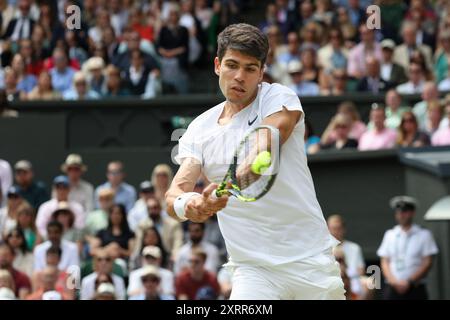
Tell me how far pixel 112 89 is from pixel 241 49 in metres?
9.86

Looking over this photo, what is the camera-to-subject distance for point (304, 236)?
5801 mm

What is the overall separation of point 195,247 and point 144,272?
1.14 metres

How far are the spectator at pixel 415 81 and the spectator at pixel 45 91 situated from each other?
4.37 m

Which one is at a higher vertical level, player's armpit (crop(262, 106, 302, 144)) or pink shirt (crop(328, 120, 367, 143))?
pink shirt (crop(328, 120, 367, 143))

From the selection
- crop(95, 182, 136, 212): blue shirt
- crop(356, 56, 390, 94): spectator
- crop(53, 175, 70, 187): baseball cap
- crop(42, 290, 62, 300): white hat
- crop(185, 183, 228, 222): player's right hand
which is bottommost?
crop(185, 183, 228, 222): player's right hand

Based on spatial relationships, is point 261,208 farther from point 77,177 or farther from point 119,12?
point 119,12

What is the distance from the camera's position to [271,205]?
18.9ft

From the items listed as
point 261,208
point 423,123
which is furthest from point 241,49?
point 423,123

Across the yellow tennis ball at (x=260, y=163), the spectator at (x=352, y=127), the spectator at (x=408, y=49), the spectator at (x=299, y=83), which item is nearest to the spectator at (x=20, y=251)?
the spectator at (x=352, y=127)

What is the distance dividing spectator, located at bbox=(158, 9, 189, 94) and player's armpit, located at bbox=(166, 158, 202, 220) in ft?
33.4

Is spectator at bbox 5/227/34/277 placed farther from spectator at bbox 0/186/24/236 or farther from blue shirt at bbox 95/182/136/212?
blue shirt at bbox 95/182/136/212

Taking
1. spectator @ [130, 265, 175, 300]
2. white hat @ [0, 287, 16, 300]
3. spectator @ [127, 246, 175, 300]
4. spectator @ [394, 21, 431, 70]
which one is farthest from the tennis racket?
spectator @ [394, 21, 431, 70]

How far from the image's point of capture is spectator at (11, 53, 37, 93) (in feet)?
50.8

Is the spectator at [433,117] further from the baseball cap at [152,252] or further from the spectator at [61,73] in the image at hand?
the spectator at [61,73]
